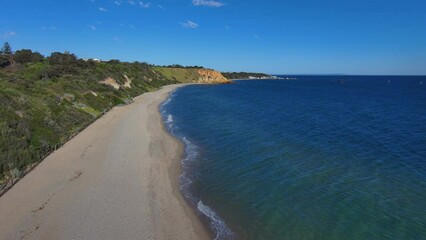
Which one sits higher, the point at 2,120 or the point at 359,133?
the point at 2,120

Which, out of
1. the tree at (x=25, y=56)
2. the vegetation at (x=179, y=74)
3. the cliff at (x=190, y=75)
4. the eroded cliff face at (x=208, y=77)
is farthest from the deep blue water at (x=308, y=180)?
the eroded cliff face at (x=208, y=77)

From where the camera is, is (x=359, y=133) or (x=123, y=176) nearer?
(x=123, y=176)

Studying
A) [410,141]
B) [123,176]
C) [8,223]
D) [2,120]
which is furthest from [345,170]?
[2,120]

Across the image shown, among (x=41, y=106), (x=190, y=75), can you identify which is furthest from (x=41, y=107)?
(x=190, y=75)

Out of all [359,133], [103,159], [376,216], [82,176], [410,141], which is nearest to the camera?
[376,216]

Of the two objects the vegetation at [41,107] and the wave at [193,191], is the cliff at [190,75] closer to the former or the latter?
the vegetation at [41,107]

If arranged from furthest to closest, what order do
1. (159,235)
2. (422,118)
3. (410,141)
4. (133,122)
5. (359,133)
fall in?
(422,118) → (133,122) → (359,133) → (410,141) → (159,235)

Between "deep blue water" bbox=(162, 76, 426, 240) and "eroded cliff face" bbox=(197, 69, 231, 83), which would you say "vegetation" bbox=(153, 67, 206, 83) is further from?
"deep blue water" bbox=(162, 76, 426, 240)

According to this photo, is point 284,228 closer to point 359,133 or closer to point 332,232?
point 332,232
